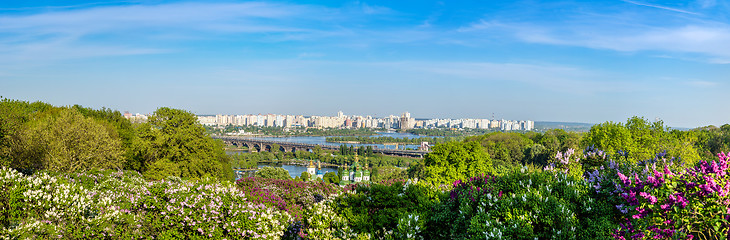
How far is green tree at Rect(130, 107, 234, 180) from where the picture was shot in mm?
18172

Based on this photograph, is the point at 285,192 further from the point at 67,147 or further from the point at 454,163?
the point at 454,163

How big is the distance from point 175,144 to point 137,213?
12.2 m

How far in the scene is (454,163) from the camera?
21.5 metres

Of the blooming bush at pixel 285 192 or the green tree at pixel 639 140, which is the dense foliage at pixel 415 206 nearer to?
the blooming bush at pixel 285 192

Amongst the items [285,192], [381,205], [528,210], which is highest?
[528,210]

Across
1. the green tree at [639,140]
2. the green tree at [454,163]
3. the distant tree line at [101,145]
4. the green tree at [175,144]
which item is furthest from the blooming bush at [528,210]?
the green tree at [639,140]

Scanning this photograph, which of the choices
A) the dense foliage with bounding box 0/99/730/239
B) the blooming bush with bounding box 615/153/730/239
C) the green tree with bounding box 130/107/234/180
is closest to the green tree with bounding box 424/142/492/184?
the green tree with bounding box 130/107/234/180

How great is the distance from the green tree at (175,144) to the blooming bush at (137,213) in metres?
11.2

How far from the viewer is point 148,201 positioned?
22.9 feet

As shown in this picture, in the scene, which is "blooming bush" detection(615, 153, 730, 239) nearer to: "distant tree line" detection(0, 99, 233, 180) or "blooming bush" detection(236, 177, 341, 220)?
"blooming bush" detection(236, 177, 341, 220)

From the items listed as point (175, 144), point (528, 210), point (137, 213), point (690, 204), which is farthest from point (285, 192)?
point (175, 144)

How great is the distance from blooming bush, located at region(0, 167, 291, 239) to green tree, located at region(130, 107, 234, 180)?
1124 centimetres

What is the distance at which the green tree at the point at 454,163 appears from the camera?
2116 centimetres

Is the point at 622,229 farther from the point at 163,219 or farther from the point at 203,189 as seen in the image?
the point at 163,219
